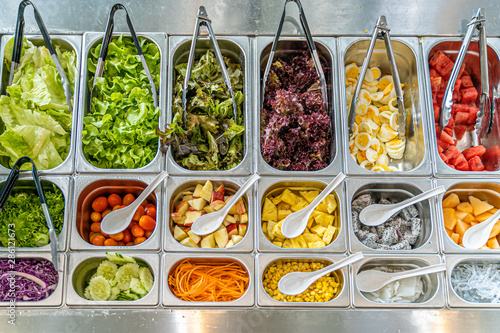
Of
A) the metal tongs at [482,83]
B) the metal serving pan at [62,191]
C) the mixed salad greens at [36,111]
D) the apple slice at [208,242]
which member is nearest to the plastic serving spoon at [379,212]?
the metal tongs at [482,83]

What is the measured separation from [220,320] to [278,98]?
1.24 m

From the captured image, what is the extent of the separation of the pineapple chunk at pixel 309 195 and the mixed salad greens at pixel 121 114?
90 cm

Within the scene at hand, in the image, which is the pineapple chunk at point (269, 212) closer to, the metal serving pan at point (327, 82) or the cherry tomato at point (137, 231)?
the metal serving pan at point (327, 82)

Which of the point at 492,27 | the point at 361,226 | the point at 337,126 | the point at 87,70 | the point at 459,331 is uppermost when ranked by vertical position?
the point at 492,27

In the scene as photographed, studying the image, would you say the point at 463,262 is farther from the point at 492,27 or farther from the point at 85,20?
the point at 85,20

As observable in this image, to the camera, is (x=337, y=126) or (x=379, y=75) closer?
(x=337, y=126)

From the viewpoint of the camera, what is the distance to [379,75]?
8.99 ft

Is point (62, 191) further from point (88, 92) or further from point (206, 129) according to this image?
point (206, 129)

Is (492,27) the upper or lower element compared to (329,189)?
upper

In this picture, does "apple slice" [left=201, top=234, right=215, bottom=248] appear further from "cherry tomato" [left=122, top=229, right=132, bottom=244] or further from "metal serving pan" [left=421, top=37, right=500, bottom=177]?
"metal serving pan" [left=421, top=37, right=500, bottom=177]

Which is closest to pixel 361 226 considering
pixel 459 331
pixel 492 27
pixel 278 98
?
pixel 459 331

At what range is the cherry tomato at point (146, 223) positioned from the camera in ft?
7.51

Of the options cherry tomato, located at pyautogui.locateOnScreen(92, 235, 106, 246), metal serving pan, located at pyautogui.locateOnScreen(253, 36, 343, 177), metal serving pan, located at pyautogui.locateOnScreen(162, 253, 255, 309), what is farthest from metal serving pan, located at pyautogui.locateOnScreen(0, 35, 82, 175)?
metal serving pan, located at pyautogui.locateOnScreen(253, 36, 343, 177)

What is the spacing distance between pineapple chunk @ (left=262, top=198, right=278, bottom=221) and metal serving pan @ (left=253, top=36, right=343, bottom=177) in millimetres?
179
